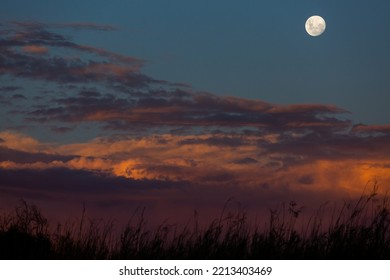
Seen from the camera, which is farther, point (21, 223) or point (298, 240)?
point (21, 223)

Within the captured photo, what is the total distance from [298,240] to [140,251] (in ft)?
9.18

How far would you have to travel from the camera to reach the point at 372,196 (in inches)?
571

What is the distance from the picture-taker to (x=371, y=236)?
45.3 feet
